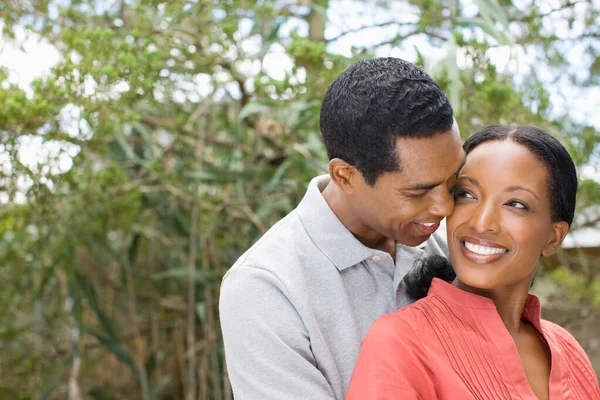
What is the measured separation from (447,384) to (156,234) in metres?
1.81

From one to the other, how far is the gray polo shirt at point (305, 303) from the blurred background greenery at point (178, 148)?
65 cm

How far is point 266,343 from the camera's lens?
1.44 metres

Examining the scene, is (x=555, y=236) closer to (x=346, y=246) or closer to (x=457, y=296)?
(x=457, y=296)

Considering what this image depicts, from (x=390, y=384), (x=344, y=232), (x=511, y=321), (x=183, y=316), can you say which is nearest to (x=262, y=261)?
(x=344, y=232)

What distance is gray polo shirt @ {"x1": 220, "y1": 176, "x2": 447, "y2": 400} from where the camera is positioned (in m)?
1.43

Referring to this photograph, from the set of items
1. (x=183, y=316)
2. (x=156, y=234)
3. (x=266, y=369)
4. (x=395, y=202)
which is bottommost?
(x=183, y=316)

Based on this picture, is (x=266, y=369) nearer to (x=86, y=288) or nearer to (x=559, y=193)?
(x=559, y=193)

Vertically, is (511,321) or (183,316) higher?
(511,321)

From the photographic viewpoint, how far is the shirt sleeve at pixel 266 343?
4.66 ft

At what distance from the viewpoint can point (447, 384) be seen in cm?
131

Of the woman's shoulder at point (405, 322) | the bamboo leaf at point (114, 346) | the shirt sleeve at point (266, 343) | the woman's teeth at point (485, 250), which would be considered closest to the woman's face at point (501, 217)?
the woman's teeth at point (485, 250)

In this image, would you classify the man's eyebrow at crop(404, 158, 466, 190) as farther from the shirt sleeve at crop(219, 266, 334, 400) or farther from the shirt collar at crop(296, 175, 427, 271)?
the shirt sleeve at crop(219, 266, 334, 400)

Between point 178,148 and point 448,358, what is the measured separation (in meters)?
1.81

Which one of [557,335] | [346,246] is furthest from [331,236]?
[557,335]
